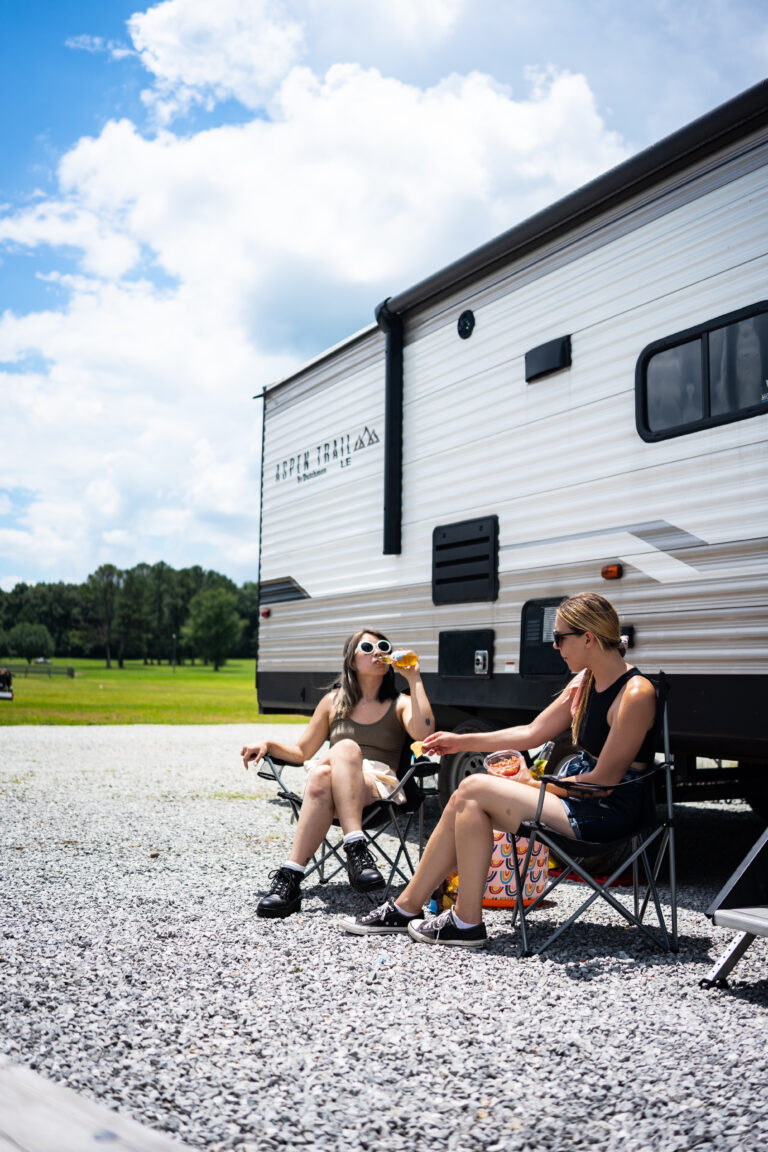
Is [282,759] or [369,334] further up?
[369,334]

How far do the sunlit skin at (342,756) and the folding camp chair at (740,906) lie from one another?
56.7 inches

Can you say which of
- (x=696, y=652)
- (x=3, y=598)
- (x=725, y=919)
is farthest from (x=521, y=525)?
(x=3, y=598)

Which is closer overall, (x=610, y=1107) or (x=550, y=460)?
(x=610, y=1107)

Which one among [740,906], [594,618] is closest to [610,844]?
[740,906]

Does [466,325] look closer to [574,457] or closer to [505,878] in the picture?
[574,457]

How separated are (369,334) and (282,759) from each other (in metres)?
3.02

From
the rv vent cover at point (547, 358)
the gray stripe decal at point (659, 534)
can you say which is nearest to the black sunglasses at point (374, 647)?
the gray stripe decal at point (659, 534)

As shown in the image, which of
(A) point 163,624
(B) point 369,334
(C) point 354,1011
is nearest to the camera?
(C) point 354,1011

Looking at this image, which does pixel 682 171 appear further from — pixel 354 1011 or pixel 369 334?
pixel 354 1011

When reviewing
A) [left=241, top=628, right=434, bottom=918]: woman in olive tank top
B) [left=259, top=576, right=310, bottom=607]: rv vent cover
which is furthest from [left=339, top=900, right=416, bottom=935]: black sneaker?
[left=259, top=576, right=310, bottom=607]: rv vent cover

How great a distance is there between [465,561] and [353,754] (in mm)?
1582

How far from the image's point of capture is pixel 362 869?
365 centimetres

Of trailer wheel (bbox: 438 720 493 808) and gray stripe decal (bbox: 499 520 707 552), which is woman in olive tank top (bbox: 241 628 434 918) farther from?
trailer wheel (bbox: 438 720 493 808)

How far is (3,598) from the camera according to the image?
8850 cm
